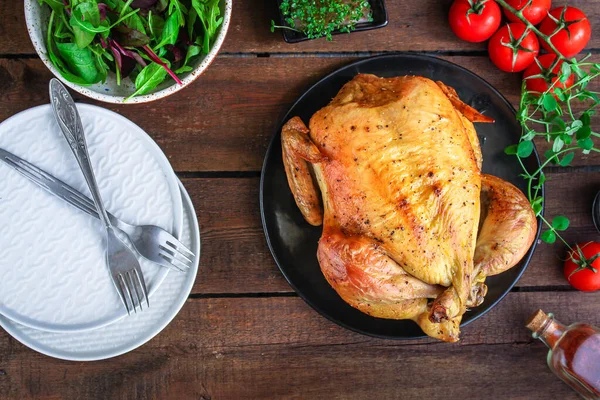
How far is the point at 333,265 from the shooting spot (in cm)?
127

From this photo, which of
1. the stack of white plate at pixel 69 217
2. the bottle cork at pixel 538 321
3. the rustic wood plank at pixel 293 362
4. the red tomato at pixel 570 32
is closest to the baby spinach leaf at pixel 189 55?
the stack of white plate at pixel 69 217

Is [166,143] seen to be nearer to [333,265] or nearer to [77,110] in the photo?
[77,110]

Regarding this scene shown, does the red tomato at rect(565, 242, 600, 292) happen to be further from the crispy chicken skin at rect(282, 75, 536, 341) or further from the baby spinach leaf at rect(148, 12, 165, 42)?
the baby spinach leaf at rect(148, 12, 165, 42)

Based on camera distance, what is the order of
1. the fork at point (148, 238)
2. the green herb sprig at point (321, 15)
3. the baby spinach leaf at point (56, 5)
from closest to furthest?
the baby spinach leaf at point (56, 5) < the fork at point (148, 238) < the green herb sprig at point (321, 15)

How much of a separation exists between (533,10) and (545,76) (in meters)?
0.17

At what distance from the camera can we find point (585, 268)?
4.94ft

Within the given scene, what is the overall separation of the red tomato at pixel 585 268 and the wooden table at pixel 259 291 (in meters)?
0.05

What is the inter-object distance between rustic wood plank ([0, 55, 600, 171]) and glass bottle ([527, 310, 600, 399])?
0.86m

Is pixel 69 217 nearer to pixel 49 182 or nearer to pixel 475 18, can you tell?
pixel 49 182

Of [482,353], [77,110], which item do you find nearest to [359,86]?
[77,110]

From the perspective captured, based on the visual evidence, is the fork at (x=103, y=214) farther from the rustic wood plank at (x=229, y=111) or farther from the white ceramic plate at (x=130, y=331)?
the rustic wood plank at (x=229, y=111)

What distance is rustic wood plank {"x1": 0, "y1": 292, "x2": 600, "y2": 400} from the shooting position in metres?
1.54

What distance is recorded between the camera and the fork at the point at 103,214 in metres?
1.24

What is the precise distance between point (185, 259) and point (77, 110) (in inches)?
16.7
